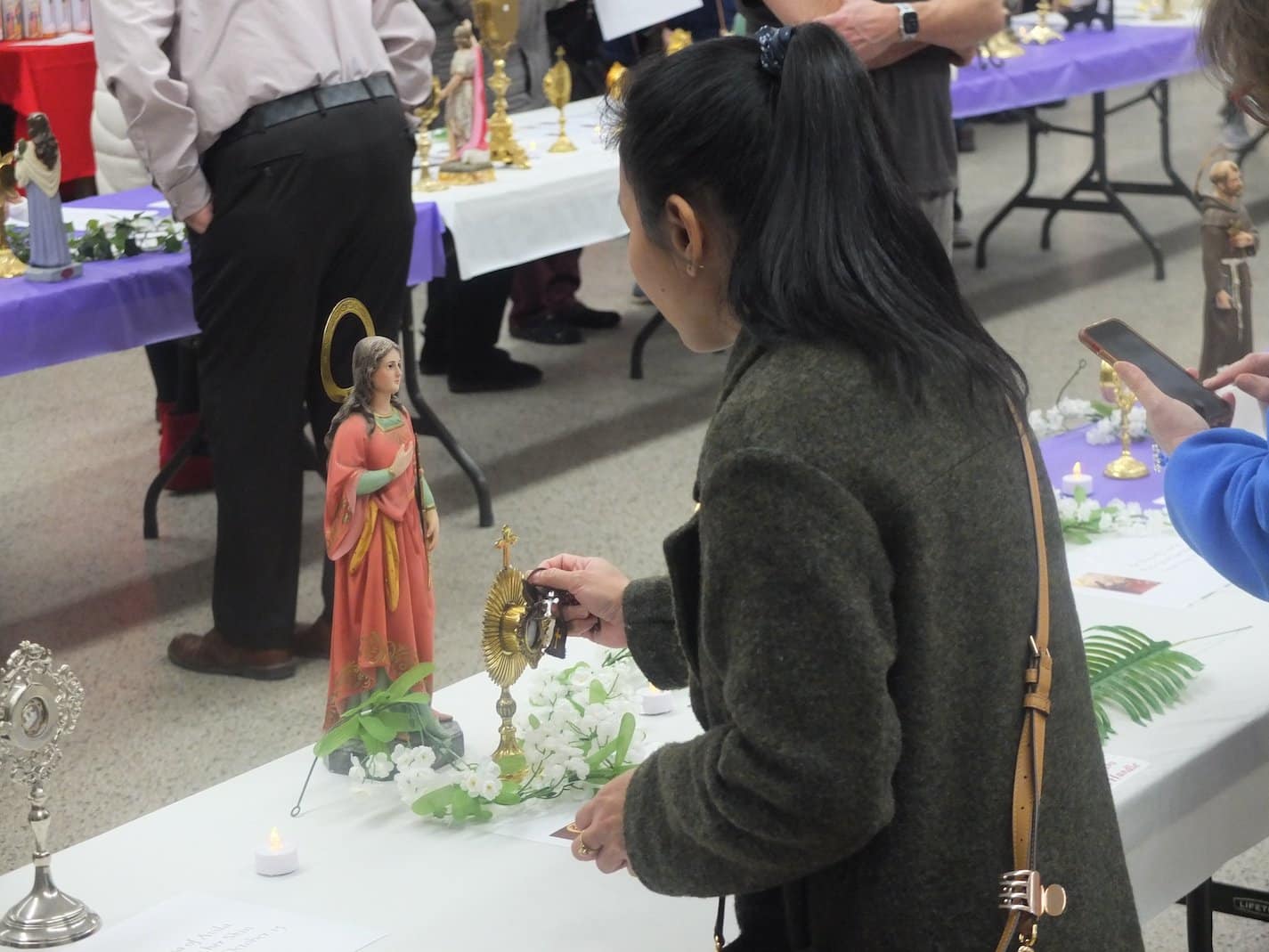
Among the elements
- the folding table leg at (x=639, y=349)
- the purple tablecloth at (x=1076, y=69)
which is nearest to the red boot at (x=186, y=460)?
the folding table leg at (x=639, y=349)

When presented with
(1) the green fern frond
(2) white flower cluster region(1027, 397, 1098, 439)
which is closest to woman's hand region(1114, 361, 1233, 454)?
(1) the green fern frond

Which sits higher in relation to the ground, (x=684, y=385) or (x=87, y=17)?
(x=87, y=17)

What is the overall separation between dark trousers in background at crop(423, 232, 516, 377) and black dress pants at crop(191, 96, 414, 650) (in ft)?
6.35

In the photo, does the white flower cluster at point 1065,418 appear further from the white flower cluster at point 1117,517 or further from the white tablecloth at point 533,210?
the white tablecloth at point 533,210

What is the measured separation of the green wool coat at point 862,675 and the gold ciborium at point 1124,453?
160cm

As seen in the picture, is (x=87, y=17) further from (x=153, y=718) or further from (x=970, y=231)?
(x=153, y=718)

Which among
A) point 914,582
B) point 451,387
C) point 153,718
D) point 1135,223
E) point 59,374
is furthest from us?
point 1135,223

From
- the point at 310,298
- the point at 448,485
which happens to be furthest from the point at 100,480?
the point at 310,298

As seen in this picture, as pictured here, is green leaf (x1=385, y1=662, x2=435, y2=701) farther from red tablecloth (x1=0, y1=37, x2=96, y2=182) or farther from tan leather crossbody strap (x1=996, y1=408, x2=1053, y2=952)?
red tablecloth (x1=0, y1=37, x2=96, y2=182)

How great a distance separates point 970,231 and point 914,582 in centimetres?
670

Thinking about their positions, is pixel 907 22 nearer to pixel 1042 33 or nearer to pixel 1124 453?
pixel 1124 453

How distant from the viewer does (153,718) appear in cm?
339

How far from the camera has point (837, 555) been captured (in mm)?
1113

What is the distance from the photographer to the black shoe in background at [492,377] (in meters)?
5.60
